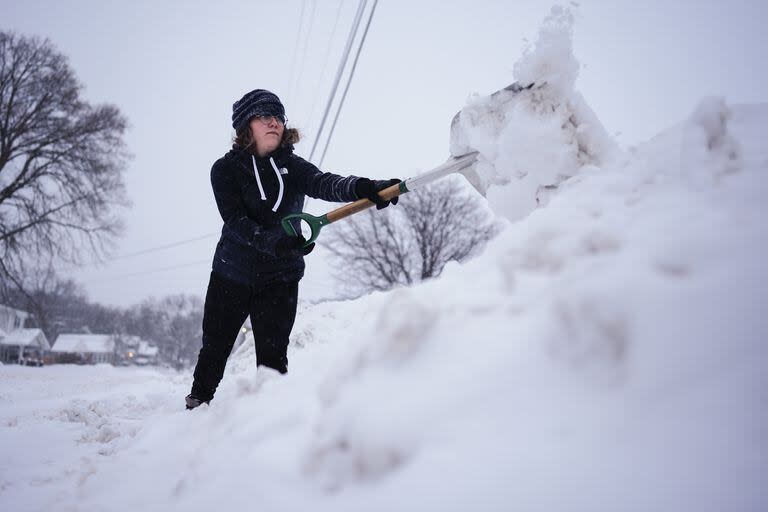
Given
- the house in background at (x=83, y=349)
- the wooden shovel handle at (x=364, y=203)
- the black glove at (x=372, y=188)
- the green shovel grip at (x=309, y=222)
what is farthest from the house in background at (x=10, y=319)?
the black glove at (x=372, y=188)

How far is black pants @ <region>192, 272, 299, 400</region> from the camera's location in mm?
2176

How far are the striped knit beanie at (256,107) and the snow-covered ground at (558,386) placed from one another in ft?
5.72

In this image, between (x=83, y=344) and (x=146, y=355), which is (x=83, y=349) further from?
(x=146, y=355)

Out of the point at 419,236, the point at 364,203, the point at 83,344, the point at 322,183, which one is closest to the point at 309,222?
the point at 322,183

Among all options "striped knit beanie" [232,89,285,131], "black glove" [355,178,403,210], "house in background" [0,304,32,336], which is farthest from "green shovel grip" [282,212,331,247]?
"house in background" [0,304,32,336]

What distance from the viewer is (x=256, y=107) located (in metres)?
2.31

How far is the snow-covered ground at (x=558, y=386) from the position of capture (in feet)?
1.92

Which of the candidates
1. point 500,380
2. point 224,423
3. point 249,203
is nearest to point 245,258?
point 249,203

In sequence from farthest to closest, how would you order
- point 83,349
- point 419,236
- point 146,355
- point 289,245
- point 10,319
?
1. point 146,355
2. point 83,349
3. point 10,319
4. point 419,236
5. point 289,245

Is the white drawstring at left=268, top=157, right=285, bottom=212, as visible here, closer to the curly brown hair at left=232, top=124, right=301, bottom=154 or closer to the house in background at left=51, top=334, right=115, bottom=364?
the curly brown hair at left=232, top=124, right=301, bottom=154

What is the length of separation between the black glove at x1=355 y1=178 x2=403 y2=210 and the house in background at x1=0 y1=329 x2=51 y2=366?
5994 cm

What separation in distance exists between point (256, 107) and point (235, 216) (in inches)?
27.6

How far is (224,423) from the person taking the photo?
110cm

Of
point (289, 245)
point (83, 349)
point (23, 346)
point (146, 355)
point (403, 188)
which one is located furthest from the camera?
point (146, 355)
